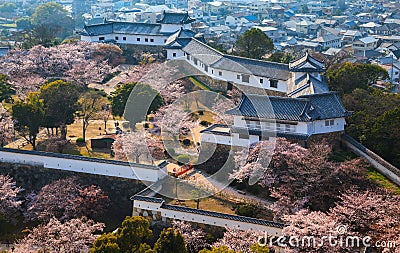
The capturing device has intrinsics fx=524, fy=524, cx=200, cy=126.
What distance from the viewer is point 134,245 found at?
1775 cm

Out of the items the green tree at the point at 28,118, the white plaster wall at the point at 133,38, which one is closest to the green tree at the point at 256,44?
the white plaster wall at the point at 133,38

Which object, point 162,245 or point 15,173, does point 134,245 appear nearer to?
point 162,245

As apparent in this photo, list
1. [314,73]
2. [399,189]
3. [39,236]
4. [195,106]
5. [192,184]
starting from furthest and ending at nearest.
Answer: [195,106] < [314,73] < [192,184] < [399,189] < [39,236]

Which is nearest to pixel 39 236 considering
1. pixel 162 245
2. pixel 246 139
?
pixel 162 245

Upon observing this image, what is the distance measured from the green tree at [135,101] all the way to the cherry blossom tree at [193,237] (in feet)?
33.1

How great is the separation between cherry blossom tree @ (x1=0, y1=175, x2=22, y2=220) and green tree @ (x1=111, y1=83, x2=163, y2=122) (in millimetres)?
7327

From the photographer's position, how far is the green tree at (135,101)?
1137 inches

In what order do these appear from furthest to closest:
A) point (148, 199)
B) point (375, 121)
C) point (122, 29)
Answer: point (122, 29)
point (375, 121)
point (148, 199)

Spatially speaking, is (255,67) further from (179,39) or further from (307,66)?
(179,39)

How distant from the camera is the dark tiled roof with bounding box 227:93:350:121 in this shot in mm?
24500

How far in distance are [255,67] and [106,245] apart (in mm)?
18644

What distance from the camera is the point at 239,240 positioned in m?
18.5

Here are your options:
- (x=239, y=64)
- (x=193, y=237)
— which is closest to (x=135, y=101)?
(x=239, y=64)

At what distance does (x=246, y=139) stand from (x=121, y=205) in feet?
21.7
